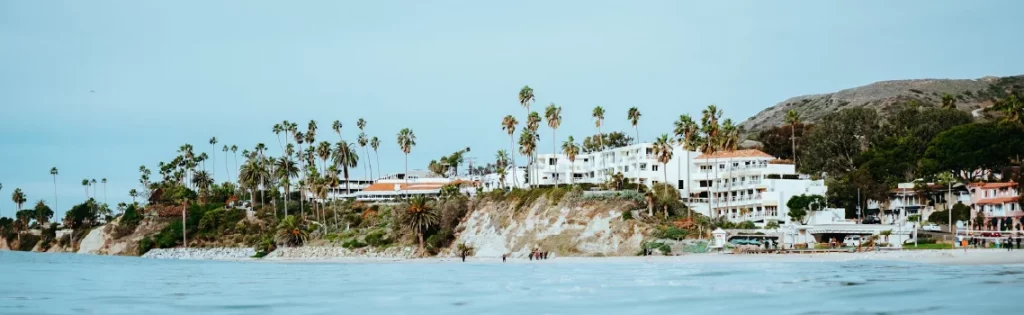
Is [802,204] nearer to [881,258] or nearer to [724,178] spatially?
[724,178]

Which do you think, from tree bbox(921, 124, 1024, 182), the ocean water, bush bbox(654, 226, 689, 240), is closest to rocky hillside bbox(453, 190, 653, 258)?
bush bbox(654, 226, 689, 240)

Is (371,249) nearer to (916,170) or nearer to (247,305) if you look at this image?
(916,170)

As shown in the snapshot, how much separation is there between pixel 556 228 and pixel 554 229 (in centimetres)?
22

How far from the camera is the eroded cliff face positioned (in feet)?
293

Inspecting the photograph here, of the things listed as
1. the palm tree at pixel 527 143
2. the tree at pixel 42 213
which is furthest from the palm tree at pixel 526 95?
the tree at pixel 42 213

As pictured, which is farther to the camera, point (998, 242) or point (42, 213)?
point (42, 213)

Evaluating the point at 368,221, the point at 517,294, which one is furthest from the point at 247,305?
the point at 368,221

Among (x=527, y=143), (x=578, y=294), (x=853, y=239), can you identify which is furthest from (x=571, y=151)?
(x=578, y=294)

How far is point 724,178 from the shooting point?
4520 inches

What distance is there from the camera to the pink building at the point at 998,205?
302ft

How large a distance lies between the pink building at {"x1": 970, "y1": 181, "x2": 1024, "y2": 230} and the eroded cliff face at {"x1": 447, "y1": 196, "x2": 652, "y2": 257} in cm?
3335

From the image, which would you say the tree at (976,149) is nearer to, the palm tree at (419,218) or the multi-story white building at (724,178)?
the multi-story white building at (724,178)

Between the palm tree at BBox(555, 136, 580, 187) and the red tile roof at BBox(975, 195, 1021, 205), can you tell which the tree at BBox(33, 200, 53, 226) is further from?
the red tile roof at BBox(975, 195, 1021, 205)

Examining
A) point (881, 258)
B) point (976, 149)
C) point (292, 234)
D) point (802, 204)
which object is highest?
point (976, 149)
